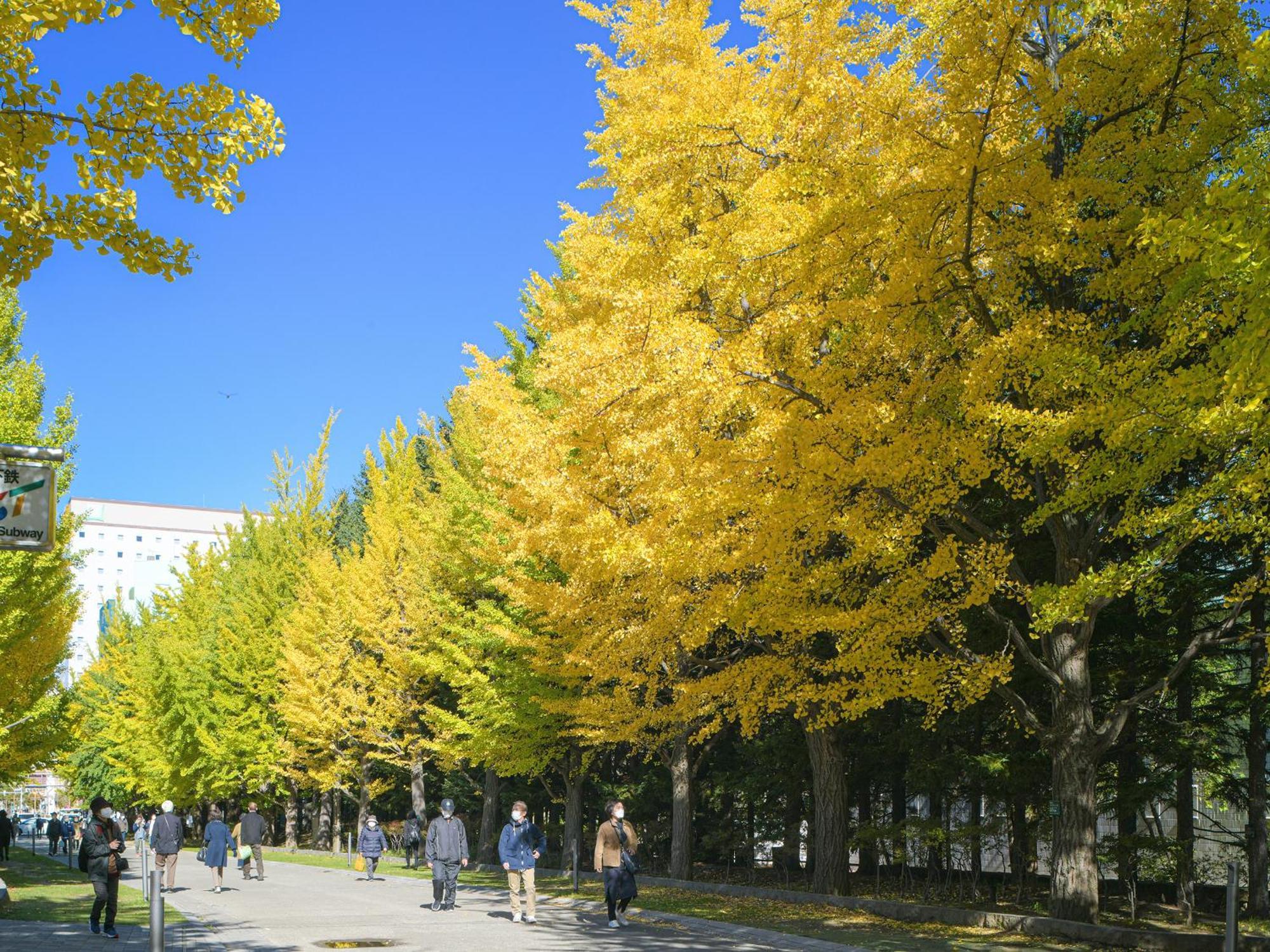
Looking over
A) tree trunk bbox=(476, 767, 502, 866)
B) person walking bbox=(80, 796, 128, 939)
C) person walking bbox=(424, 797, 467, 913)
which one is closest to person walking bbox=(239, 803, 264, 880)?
tree trunk bbox=(476, 767, 502, 866)

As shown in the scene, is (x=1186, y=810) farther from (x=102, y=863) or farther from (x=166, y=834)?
(x=166, y=834)

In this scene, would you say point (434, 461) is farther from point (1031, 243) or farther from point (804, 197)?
point (1031, 243)

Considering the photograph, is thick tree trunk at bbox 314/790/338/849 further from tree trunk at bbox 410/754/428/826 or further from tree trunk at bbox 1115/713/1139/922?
tree trunk at bbox 1115/713/1139/922

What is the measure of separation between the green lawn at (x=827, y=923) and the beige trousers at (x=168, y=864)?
666 cm

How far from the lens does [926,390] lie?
1387 centimetres

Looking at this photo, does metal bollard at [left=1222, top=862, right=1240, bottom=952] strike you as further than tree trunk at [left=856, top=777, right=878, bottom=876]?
No

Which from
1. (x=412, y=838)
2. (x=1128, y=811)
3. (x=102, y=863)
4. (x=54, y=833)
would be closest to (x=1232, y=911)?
(x=1128, y=811)

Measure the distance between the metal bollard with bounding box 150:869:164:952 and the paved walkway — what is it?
4.75m

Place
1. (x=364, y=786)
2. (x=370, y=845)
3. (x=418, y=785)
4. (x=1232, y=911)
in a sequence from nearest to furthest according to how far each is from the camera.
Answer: (x=1232, y=911) < (x=370, y=845) < (x=418, y=785) < (x=364, y=786)

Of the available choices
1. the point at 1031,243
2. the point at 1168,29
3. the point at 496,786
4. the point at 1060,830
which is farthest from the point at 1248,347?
the point at 496,786

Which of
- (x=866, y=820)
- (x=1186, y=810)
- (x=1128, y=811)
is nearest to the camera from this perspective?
(x=1128, y=811)

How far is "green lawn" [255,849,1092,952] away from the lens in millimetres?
12703

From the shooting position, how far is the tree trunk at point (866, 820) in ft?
68.8

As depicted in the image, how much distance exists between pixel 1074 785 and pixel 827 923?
12.3 ft
